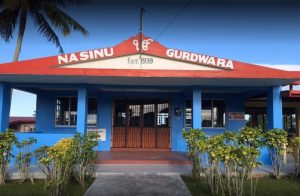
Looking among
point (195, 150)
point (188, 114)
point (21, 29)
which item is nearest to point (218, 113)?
point (188, 114)

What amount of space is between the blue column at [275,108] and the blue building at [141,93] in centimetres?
3

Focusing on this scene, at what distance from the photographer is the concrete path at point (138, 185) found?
7.52 metres

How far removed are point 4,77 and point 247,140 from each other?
7613mm

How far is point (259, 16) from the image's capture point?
5020mm

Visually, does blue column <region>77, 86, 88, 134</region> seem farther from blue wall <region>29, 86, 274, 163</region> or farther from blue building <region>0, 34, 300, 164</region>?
blue wall <region>29, 86, 274, 163</region>

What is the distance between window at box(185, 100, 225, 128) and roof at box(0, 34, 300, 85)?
4.15m

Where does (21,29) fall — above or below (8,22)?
below

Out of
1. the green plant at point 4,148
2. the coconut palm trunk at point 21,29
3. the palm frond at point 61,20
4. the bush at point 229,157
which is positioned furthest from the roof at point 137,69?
the coconut palm trunk at point 21,29

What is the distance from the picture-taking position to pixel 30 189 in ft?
25.7

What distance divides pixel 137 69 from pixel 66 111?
18.7ft

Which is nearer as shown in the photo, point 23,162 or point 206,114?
point 23,162

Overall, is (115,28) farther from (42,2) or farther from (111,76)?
(42,2)

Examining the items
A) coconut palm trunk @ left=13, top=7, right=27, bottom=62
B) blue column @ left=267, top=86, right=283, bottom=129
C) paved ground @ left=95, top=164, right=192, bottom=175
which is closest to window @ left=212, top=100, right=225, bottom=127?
blue column @ left=267, top=86, right=283, bottom=129

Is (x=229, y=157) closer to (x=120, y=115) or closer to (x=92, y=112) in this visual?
(x=120, y=115)
